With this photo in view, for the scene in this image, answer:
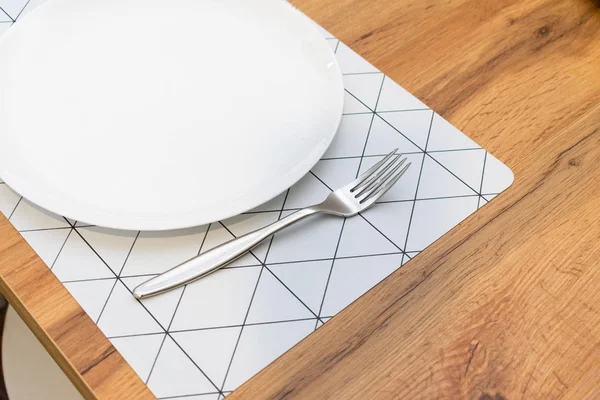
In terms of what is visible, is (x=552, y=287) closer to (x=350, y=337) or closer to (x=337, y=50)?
(x=350, y=337)

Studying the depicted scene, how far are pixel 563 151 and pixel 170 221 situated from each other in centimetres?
49

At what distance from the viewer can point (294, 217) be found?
71 centimetres

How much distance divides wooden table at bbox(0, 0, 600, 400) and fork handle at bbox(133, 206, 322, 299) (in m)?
0.07

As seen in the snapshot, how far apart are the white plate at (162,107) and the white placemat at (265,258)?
0.13 ft

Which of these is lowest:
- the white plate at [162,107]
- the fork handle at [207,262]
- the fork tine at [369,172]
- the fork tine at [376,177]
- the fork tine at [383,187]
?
the fork tine at [383,187]

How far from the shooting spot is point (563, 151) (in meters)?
0.82

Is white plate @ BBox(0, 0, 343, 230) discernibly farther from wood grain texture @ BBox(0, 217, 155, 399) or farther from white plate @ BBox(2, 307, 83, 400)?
white plate @ BBox(2, 307, 83, 400)

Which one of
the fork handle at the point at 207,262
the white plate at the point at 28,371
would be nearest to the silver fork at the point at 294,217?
the fork handle at the point at 207,262

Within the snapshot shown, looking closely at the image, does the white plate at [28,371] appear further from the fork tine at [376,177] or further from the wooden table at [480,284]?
the fork tine at [376,177]

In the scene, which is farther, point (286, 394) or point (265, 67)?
point (265, 67)

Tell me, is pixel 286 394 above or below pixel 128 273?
below

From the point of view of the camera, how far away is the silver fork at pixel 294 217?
2.19 ft

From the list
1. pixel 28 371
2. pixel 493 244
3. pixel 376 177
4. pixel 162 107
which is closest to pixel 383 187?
pixel 376 177

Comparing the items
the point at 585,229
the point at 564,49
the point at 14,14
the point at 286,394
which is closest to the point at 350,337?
the point at 286,394
